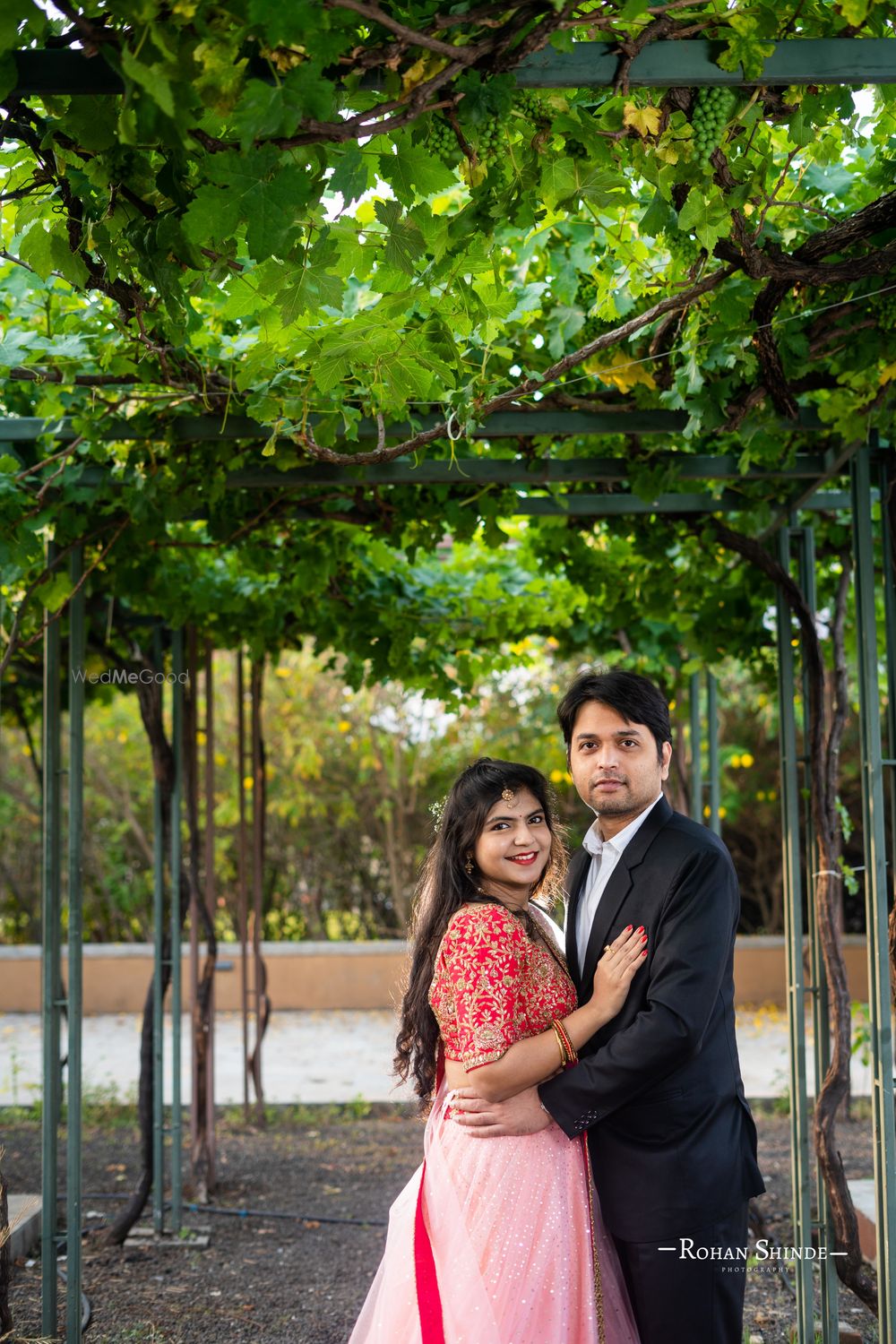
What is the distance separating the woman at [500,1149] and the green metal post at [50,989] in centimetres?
123

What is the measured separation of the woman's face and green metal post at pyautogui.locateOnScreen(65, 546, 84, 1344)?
1475 millimetres

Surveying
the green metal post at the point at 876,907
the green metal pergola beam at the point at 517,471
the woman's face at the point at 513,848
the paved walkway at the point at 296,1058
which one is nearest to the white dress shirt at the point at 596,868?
the woman's face at the point at 513,848

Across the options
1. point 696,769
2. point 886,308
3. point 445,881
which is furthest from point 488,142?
Answer: point 696,769

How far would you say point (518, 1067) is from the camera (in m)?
2.40

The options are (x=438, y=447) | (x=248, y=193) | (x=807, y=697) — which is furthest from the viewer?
(x=807, y=697)

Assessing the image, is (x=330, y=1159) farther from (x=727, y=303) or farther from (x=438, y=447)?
(x=727, y=303)

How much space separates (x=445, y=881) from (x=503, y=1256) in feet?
2.42

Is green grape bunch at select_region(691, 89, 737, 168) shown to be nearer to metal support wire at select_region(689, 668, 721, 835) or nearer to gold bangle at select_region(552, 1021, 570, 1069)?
gold bangle at select_region(552, 1021, 570, 1069)

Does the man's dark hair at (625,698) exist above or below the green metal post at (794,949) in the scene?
above

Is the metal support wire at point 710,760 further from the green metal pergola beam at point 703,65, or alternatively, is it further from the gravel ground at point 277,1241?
the green metal pergola beam at point 703,65

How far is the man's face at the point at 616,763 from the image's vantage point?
8.73 ft

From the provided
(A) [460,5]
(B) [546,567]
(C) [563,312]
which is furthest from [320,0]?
(B) [546,567]

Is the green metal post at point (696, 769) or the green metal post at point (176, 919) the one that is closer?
the green metal post at point (176, 919)

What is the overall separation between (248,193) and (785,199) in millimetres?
1445
